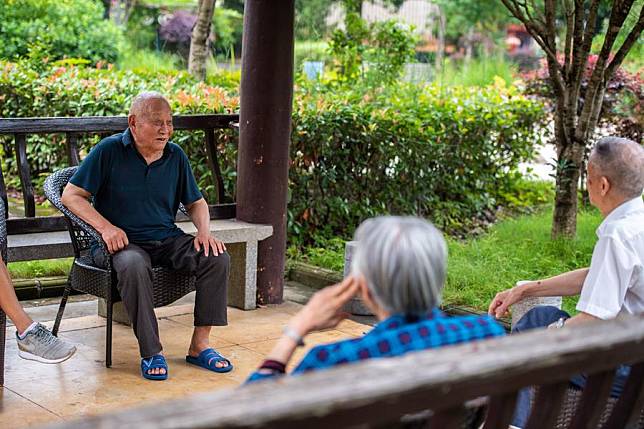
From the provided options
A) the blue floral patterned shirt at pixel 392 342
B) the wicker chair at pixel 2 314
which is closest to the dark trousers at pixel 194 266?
the wicker chair at pixel 2 314

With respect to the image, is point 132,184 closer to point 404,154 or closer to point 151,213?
point 151,213

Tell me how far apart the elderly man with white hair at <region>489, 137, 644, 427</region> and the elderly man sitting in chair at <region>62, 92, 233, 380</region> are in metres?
1.90

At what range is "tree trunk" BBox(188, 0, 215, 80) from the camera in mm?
11281

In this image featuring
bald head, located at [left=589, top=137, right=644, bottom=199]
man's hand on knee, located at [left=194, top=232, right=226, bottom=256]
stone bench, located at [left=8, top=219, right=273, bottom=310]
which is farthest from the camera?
stone bench, located at [left=8, top=219, right=273, bottom=310]

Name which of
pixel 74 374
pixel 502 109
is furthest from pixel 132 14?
pixel 74 374

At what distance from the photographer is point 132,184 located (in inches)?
199

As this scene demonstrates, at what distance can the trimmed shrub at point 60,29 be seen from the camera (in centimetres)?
1543

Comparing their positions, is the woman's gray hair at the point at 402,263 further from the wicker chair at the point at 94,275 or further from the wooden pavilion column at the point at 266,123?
the wooden pavilion column at the point at 266,123

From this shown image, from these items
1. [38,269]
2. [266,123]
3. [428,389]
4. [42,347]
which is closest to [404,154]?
[266,123]

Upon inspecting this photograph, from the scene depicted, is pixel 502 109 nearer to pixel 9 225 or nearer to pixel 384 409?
pixel 9 225

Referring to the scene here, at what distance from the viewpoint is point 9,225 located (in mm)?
5402

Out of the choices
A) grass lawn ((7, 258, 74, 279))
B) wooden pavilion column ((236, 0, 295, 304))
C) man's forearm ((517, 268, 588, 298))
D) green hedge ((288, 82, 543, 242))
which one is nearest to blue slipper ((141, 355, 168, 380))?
wooden pavilion column ((236, 0, 295, 304))

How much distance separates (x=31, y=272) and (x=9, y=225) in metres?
1.40

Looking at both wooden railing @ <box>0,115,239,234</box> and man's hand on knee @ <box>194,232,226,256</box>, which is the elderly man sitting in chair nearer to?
man's hand on knee @ <box>194,232,226,256</box>
